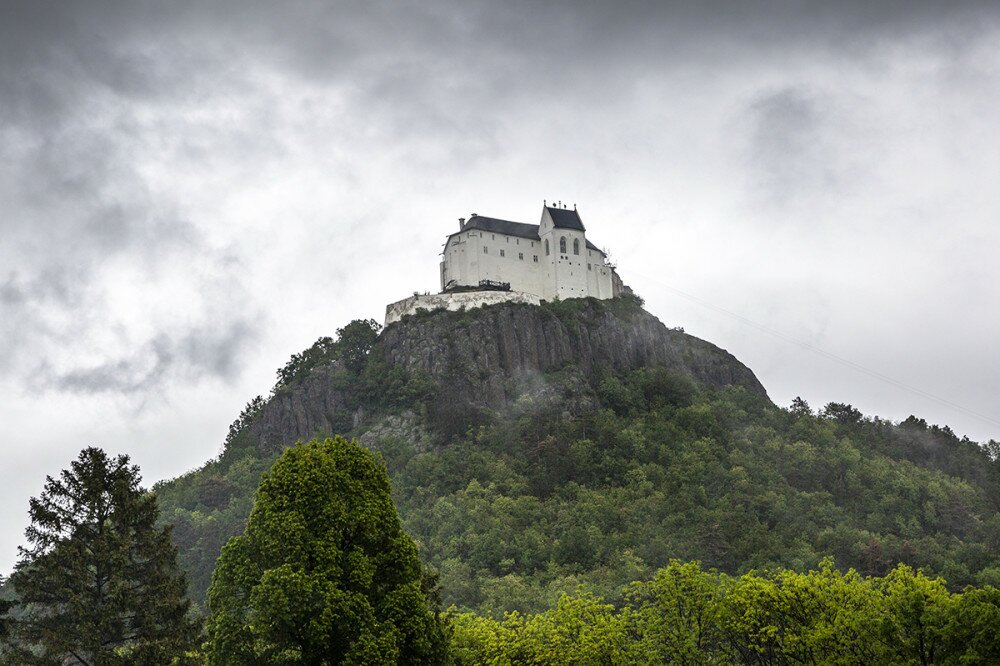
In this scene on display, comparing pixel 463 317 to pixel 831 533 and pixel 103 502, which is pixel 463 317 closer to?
pixel 831 533

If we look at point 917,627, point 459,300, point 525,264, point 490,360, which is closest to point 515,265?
point 525,264

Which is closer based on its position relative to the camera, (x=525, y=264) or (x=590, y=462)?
(x=590, y=462)

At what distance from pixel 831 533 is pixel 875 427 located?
42794 mm

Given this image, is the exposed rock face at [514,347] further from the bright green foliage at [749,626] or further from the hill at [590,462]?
the bright green foliage at [749,626]

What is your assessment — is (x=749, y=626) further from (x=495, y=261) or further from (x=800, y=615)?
(x=495, y=261)

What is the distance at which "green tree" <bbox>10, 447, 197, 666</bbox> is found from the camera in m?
39.7

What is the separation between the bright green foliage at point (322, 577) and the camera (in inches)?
1404

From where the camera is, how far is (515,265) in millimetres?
137750

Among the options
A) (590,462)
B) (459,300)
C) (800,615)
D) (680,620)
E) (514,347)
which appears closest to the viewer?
(800,615)

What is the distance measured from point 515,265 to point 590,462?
3432cm

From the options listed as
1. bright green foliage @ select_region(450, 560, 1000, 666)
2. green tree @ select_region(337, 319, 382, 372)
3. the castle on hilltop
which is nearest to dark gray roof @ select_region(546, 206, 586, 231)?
the castle on hilltop

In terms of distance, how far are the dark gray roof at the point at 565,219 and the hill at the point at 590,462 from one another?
35.6ft

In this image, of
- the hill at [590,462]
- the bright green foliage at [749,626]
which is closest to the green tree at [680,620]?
the bright green foliage at [749,626]

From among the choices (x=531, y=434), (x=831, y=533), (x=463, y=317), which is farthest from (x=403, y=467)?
(x=831, y=533)
